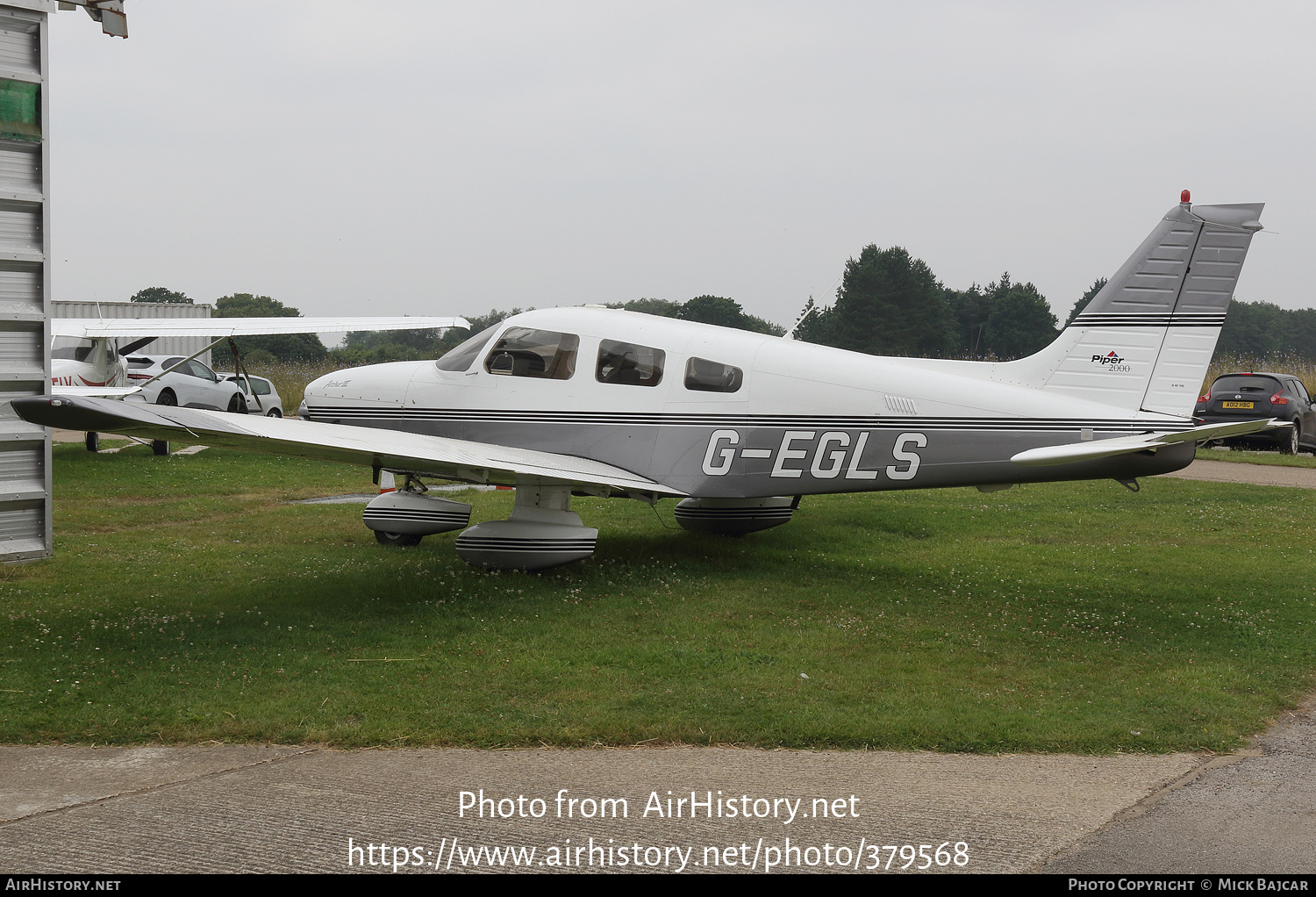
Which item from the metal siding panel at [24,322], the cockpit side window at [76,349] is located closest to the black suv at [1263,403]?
the metal siding panel at [24,322]

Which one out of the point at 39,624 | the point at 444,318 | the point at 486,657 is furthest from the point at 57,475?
the point at 486,657

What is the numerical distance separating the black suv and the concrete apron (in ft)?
65.3

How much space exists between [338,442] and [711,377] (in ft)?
11.3

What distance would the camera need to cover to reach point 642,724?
18.2ft

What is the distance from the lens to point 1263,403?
2225 centimetres

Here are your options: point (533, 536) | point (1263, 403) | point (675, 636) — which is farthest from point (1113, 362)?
point (1263, 403)

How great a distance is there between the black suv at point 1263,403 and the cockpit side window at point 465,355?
58.3 feet

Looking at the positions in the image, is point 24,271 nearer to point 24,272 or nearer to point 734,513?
point 24,272

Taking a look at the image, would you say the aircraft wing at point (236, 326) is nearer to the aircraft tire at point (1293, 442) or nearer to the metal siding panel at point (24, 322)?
the metal siding panel at point (24, 322)

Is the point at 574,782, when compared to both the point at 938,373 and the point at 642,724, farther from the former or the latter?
the point at 938,373

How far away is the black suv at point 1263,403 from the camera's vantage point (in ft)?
72.9

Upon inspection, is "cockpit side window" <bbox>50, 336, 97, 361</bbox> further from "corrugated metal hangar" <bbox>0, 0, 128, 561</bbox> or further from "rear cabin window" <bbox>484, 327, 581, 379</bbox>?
"rear cabin window" <bbox>484, 327, 581, 379</bbox>

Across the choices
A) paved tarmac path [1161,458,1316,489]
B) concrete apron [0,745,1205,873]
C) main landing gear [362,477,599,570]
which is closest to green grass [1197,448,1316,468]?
paved tarmac path [1161,458,1316,489]

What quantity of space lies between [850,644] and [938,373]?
306 cm
